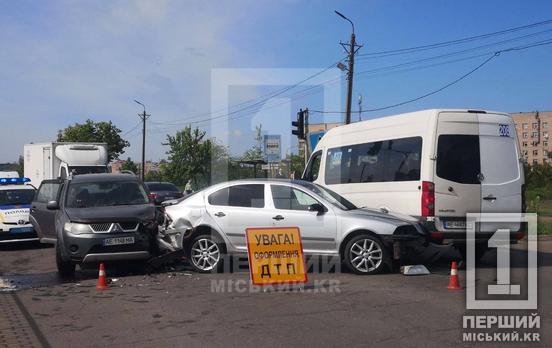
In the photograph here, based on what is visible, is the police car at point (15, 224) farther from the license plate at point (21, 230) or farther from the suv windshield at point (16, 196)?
the suv windshield at point (16, 196)

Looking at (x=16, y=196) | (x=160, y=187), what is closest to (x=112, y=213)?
(x=16, y=196)

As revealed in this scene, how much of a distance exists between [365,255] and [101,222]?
14.6 feet

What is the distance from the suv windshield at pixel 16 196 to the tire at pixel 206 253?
26.5 feet

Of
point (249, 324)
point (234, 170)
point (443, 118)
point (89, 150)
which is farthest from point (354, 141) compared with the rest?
point (234, 170)

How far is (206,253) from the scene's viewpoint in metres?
10.2

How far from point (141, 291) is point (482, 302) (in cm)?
475

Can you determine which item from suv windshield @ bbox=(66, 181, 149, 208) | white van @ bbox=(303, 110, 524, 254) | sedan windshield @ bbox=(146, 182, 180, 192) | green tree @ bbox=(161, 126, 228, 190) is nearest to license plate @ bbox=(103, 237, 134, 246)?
suv windshield @ bbox=(66, 181, 149, 208)

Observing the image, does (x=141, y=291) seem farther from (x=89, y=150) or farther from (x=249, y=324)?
(x=89, y=150)

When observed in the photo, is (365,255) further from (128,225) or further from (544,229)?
(544,229)

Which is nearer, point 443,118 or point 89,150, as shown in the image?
point 443,118

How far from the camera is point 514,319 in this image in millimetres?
6797

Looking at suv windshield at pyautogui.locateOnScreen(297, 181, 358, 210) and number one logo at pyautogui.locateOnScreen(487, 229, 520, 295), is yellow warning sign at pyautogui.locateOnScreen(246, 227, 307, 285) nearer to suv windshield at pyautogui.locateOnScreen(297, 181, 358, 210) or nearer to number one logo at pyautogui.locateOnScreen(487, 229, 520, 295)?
suv windshield at pyautogui.locateOnScreen(297, 181, 358, 210)

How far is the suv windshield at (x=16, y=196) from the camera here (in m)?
16.1

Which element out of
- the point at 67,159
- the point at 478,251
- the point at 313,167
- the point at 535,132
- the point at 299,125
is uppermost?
the point at 535,132
